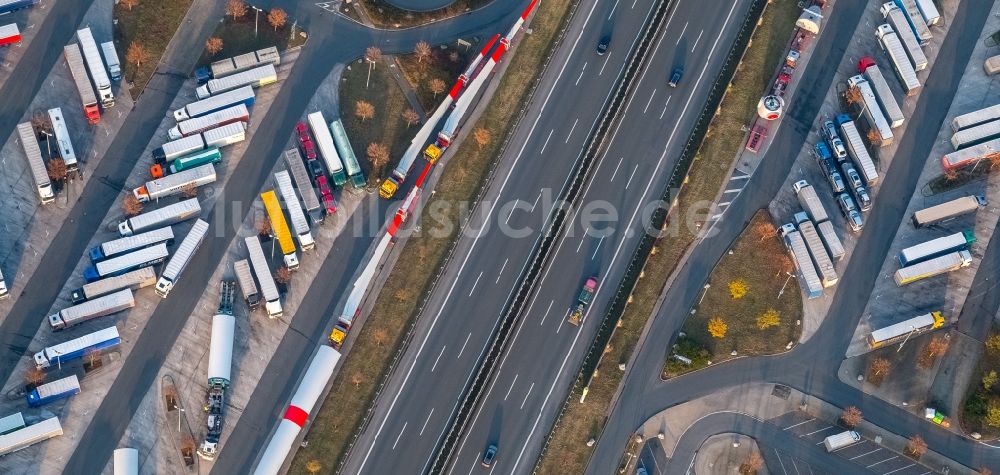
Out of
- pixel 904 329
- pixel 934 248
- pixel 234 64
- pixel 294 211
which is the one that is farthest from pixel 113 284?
pixel 934 248

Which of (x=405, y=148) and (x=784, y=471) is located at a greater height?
(x=405, y=148)

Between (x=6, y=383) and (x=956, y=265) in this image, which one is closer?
(x=6, y=383)

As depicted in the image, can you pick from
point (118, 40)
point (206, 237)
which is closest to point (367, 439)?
point (206, 237)

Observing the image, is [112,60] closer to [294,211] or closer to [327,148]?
[327,148]

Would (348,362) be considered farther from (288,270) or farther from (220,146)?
(220,146)

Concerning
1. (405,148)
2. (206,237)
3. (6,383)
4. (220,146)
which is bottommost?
(6,383)

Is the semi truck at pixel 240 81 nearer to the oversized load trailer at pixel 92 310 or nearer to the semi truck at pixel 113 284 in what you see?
the semi truck at pixel 113 284
